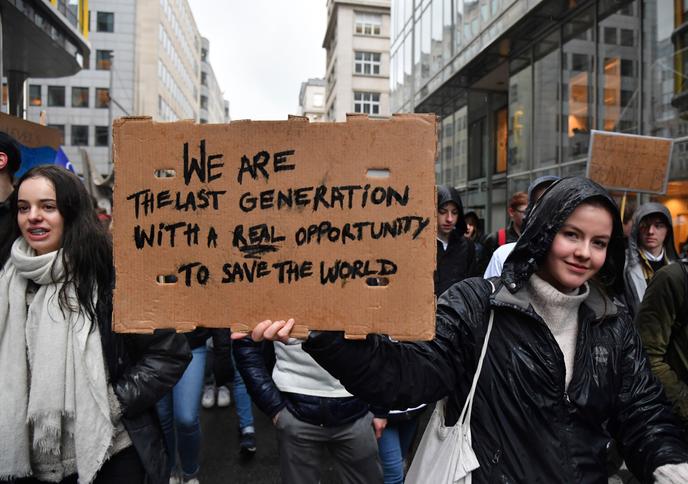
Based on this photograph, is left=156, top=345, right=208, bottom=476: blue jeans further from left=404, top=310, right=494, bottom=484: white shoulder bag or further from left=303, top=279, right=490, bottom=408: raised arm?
left=303, top=279, right=490, bottom=408: raised arm

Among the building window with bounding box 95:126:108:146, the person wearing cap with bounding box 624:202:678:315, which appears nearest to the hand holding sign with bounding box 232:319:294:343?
the person wearing cap with bounding box 624:202:678:315

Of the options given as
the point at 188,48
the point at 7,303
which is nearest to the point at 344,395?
the point at 7,303

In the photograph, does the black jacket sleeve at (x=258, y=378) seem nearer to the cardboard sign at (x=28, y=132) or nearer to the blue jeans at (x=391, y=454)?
the blue jeans at (x=391, y=454)

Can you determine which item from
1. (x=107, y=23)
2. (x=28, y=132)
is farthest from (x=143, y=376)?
(x=107, y=23)

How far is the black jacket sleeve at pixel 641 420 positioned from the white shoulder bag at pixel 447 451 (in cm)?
53

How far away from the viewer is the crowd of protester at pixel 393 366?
1670 mm

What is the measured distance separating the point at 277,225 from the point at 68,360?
1.24 meters

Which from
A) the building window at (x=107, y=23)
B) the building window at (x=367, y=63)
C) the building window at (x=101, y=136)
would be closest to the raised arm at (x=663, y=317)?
the building window at (x=101, y=136)

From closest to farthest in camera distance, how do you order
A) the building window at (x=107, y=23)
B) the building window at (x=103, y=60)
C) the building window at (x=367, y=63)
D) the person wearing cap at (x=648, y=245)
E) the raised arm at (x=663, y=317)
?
the raised arm at (x=663, y=317) → the person wearing cap at (x=648, y=245) → the building window at (x=107, y=23) → the building window at (x=103, y=60) → the building window at (x=367, y=63)

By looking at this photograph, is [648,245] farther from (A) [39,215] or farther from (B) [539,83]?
(B) [539,83]

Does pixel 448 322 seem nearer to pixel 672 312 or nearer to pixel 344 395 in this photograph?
pixel 344 395

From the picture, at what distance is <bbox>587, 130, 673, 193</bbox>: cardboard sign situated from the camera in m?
4.79

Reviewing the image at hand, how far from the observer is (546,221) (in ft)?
6.07

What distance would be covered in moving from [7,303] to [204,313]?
1190 millimetres
